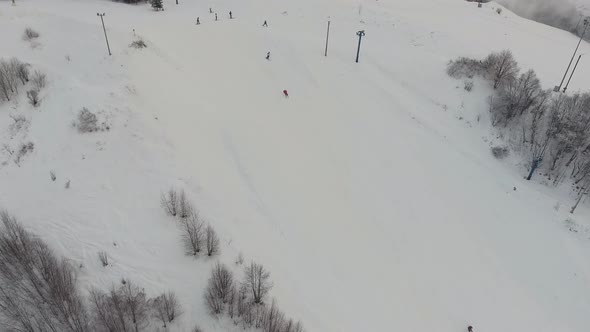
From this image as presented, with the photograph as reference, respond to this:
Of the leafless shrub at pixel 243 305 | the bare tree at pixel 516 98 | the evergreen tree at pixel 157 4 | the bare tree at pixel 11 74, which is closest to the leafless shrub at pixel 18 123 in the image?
the bare tree at pixel 11 74

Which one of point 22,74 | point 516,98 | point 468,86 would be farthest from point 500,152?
point 22,74

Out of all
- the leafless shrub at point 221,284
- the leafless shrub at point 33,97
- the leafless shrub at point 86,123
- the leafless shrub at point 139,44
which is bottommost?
the leafless shrub at point 221,284

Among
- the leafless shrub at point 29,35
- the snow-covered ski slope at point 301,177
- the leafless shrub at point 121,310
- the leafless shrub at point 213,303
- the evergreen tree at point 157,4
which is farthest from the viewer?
the evergreen tree at point 157,4

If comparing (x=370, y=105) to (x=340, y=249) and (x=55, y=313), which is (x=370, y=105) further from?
(x=55, y=313)

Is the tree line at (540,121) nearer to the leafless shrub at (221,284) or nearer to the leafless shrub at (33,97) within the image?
the leafless shrub at (221,284)

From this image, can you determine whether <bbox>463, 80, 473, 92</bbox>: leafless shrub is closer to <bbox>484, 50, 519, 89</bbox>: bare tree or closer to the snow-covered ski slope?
the snow-covered ski slope

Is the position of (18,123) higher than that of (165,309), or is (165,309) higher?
(18,123)

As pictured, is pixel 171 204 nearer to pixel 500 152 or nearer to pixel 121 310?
pixel 121 310

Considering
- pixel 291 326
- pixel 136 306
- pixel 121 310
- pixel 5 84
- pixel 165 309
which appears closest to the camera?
pixel 121 310
